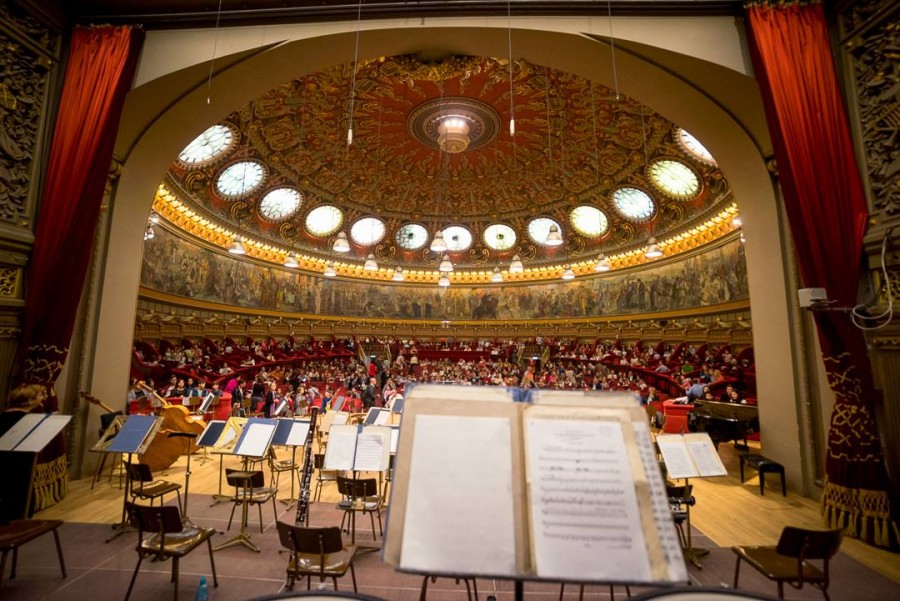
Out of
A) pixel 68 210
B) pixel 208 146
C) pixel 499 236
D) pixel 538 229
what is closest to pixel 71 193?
pixel 68 210

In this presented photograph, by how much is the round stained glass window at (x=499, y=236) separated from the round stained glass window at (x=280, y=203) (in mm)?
10433

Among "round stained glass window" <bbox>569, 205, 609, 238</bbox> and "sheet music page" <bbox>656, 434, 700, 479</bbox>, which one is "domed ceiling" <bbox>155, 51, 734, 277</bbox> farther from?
"sheet music page" <bbox>656, 434, 700, 479</bbox>

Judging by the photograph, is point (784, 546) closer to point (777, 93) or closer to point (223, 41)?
point (777, 93)

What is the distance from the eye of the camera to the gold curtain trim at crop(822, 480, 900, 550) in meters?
3.88

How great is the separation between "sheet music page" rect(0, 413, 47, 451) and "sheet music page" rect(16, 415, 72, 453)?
0.17 feet

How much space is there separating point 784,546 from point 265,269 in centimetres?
2047

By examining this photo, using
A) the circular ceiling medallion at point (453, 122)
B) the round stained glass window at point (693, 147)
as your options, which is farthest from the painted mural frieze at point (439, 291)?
the circular ceiling medallion at point (453, 122)

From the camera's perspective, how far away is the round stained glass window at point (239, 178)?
15.9 m

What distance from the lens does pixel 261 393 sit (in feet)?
36.4

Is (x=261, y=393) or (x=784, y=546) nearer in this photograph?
(x=784, y=546)

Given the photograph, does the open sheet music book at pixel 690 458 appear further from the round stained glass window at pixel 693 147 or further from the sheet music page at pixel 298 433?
the round stained glass window at pixel 693 147

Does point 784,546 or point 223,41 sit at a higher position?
point 223,41

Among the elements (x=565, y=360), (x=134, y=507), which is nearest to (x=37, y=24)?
(x=134, y=507)

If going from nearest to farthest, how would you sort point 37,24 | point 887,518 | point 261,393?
point 887,518
point 37,24
point 261,393
